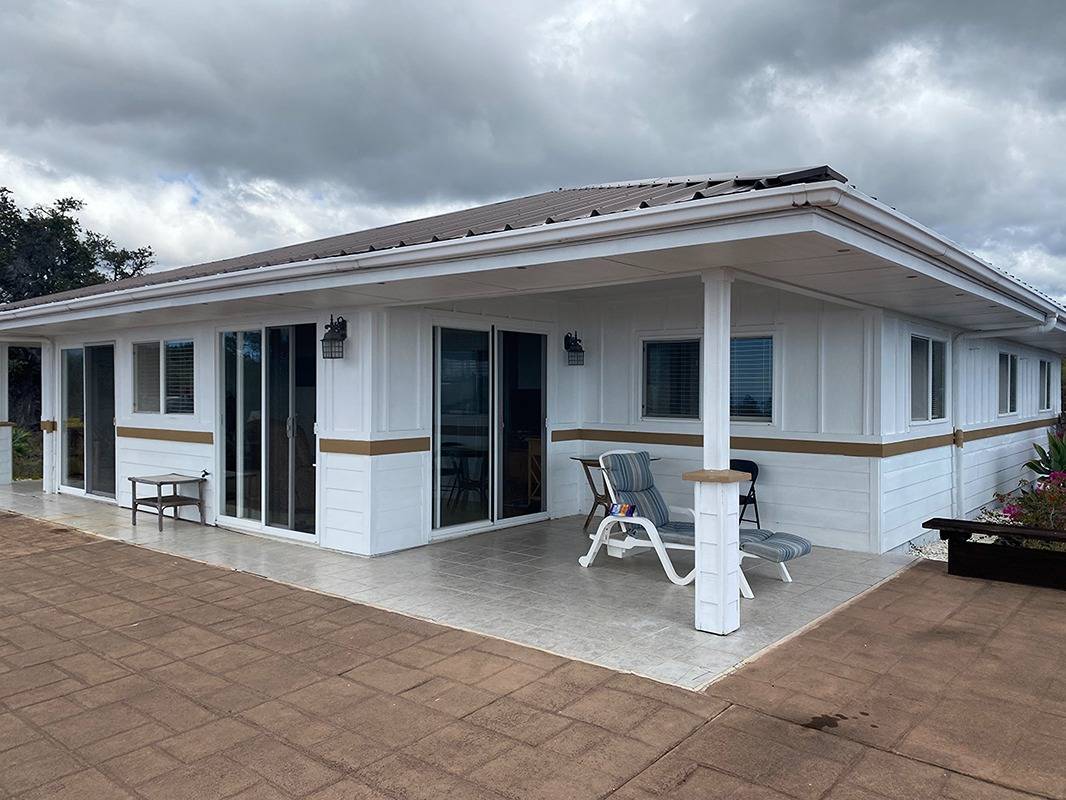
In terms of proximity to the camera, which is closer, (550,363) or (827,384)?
(827,384)

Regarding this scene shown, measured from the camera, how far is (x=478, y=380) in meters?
7.04

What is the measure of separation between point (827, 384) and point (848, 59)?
4013 mm

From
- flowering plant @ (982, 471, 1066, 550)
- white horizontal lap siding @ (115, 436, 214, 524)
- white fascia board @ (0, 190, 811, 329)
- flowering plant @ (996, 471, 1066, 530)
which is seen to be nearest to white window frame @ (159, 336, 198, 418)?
white horizontal lap siding @ (115, 436, 214, 524)

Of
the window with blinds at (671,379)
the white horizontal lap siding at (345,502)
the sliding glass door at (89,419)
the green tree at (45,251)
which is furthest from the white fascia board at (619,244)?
the green tree at (45,251)

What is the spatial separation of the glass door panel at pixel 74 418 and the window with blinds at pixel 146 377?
132 centimetres

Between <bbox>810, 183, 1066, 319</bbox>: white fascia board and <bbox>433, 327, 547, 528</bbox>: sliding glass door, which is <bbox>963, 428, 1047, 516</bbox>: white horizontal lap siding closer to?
<bbox>810, 183, 1066, 319</bbox>: white fascia board

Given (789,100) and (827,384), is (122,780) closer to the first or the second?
(827,384)

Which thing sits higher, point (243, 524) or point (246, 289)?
point (246, 289)

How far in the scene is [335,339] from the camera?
246 inches

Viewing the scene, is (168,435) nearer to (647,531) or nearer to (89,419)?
(89,419)

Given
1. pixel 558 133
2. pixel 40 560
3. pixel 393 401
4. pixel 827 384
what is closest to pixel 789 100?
pixel 558 133

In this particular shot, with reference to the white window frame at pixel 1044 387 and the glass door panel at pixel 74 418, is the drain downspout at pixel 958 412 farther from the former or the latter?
the glass door panel at pixel 74 418

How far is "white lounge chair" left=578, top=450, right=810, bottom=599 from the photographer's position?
5.17 metres

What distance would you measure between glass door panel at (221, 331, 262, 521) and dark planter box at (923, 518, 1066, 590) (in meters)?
5.86
